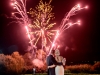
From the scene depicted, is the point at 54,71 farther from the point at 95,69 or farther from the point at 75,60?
the point at 75,60

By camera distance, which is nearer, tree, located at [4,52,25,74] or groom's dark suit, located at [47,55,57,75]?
groom's dark suit, located at [47,55,57,75]

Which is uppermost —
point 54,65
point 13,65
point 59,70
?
point 13,65

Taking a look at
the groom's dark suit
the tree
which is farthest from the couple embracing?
the tree

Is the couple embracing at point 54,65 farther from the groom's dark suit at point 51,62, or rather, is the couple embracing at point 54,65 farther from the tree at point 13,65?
the tree at point 13,65

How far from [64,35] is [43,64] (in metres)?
7.07

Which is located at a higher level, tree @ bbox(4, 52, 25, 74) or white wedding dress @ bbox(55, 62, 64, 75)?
tree @ bbox(4, 52, 25, 74)

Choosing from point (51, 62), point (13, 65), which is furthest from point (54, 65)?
point (13, 65)

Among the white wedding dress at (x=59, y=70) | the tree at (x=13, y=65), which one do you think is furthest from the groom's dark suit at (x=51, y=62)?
the tree at (x=13, y=65)

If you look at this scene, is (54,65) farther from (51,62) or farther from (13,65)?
(13,65)

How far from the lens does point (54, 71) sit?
847 cm

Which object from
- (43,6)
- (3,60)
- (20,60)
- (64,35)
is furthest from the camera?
(64,35)

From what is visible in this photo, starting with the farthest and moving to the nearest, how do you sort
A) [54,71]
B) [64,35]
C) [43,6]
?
1. [64,35]
2. [43,6]
3. [54,71]

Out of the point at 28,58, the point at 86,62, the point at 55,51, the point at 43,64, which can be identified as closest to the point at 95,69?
the point at 86,62

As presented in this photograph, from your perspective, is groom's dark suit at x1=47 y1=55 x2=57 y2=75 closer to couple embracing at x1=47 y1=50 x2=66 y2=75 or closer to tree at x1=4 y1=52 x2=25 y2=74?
couple embracing at x1=47 y1=50 x2=66 y2=75
